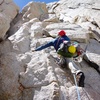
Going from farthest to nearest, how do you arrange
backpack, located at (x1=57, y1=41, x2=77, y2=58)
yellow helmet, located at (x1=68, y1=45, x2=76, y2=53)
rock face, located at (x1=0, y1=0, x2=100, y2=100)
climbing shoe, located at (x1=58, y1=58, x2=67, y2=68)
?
climbing shoe, located at (x1=58, y1=58, x2=67, y2=68) → backpack, located at (x1=57, y1=41, x2=77, y2=58) → yellow helmet, located at (x1=68, y1=45, x2=76, y2=53) → rock face, located at (x1=0, y1=0, x2=100, y2=100)

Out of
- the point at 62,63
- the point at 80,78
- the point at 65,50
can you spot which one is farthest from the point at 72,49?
the point at 80,78

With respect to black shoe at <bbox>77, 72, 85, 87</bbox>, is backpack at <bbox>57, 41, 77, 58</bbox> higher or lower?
higher

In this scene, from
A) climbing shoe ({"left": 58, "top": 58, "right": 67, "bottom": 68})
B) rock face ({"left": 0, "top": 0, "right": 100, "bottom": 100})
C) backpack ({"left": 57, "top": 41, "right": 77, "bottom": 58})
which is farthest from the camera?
climbing shoe ({"left": 58, "top": 58, "right": 67, "bottom": 68})

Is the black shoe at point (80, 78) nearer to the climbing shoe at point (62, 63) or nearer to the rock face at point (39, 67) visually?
the rock face at point (39, 67)

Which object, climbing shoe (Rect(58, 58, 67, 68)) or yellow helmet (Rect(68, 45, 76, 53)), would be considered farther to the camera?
climbing shoe (Rect(58, 58, 67, 68))

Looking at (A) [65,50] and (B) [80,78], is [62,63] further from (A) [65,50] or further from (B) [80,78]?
(B) [80,78]

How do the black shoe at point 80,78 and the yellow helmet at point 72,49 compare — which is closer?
the black shoe at point 80,78

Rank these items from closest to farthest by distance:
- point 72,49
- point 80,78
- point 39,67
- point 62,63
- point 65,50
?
point 80,78, point 72,49, point 65,50, point 39,67, point 62,63

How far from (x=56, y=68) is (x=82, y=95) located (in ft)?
8.41

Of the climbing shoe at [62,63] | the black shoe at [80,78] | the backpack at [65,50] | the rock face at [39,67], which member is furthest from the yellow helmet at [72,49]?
the black shoe at [80,78]

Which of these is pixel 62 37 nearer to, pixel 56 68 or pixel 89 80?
pixel 56 68

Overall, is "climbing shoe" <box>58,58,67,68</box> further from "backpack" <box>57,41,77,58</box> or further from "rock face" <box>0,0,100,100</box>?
"backpack" <box>57,41,77,58</box>

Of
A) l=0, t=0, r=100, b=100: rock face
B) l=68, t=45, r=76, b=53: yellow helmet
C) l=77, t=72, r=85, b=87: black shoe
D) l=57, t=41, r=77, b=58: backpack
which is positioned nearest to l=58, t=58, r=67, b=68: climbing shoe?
l=0, t=0, r=100, b=100: rock face

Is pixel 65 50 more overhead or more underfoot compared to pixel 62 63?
more overhead
